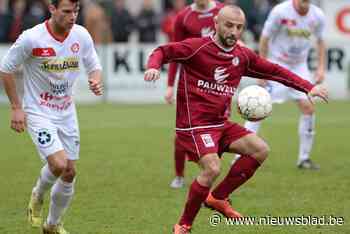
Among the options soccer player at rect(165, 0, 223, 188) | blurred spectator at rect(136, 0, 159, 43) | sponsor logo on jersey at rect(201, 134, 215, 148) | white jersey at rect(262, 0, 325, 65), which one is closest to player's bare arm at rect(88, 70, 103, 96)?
sponsor logo on jersey at rect(201, 134, 215, 148)

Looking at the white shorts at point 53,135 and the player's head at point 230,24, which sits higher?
the player's head at point 230,24

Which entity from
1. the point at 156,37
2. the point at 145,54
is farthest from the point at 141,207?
the point at 156,37

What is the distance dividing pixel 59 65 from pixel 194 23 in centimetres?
326

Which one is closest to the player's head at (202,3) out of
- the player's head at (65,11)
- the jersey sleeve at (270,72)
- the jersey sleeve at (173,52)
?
the jersey sleeve at (270,72)

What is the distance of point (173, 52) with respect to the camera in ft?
26.9

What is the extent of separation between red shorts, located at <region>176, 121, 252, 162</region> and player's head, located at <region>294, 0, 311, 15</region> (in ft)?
13.6

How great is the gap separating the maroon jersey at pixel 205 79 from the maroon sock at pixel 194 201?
2.13ft

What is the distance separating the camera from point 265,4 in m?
24.6

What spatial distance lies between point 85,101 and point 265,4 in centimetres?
563

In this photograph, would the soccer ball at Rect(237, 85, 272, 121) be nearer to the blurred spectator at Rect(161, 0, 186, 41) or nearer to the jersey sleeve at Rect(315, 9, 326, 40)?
the jersey sleeve at Rect(315, 9, 326, 40)

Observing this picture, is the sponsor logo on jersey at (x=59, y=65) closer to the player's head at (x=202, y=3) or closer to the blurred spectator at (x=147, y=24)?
the player's head at (x=202, y=3)

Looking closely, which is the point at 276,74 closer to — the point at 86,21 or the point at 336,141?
the point at 336,141

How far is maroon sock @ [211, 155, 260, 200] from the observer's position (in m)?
8.36

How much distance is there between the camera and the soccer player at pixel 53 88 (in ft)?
25.8
